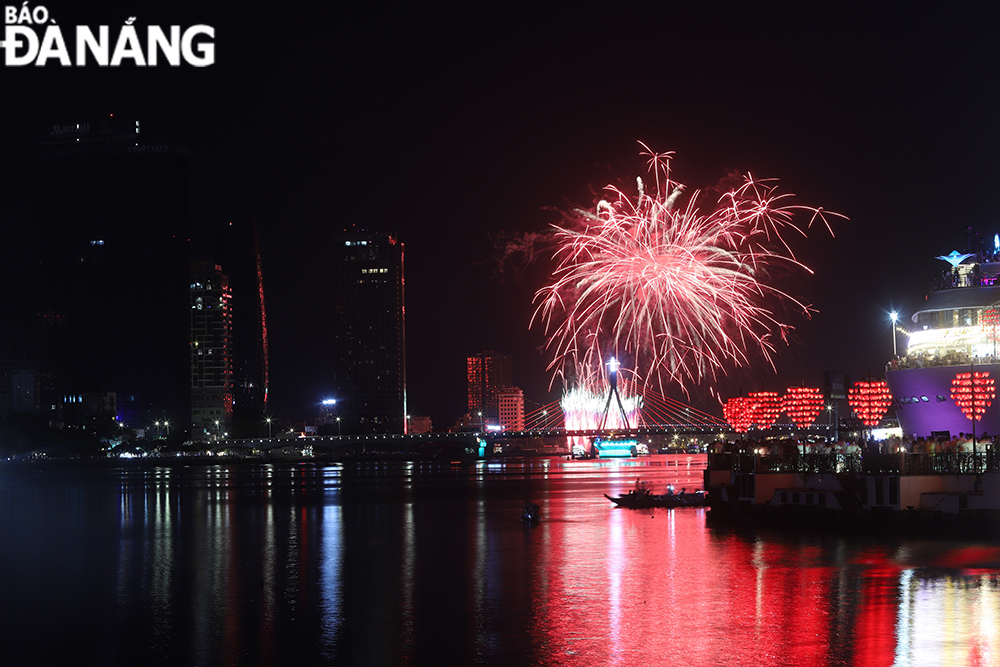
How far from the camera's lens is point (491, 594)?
37344 mm

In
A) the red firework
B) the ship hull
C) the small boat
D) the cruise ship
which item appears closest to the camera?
the ship hull

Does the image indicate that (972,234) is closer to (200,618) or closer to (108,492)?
(200,618)

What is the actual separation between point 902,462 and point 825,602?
20661 millimetres

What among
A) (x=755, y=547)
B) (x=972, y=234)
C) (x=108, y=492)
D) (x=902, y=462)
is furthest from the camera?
(x=108, y=492)

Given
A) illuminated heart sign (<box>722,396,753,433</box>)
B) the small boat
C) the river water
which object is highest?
illuminated heart sign (<box>722,396,753,433</box>)

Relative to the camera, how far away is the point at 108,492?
109625 millimetres

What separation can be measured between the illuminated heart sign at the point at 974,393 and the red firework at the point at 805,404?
1318 inches

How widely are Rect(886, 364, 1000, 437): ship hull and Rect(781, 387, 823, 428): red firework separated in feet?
83.1

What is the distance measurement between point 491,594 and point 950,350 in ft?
115

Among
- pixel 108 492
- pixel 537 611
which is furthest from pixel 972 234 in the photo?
pixel 108 492

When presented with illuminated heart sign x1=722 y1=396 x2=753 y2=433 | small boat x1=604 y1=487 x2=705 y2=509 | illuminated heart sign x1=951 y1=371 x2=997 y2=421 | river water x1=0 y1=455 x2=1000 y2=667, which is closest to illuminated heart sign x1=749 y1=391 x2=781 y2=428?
illuminated heart sign x1=722 y1=396 x2=753 y2=433

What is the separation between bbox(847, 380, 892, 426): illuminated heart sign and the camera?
65625mm

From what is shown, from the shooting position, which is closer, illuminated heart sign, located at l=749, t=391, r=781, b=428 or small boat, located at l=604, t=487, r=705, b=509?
small boat, located at l=604, t=487, r=705, b=509

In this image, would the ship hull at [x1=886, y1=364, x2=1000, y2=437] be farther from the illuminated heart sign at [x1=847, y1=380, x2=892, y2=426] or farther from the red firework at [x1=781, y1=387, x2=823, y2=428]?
the red firework at [x1=781, y1=387, x2=823, y2=428]
